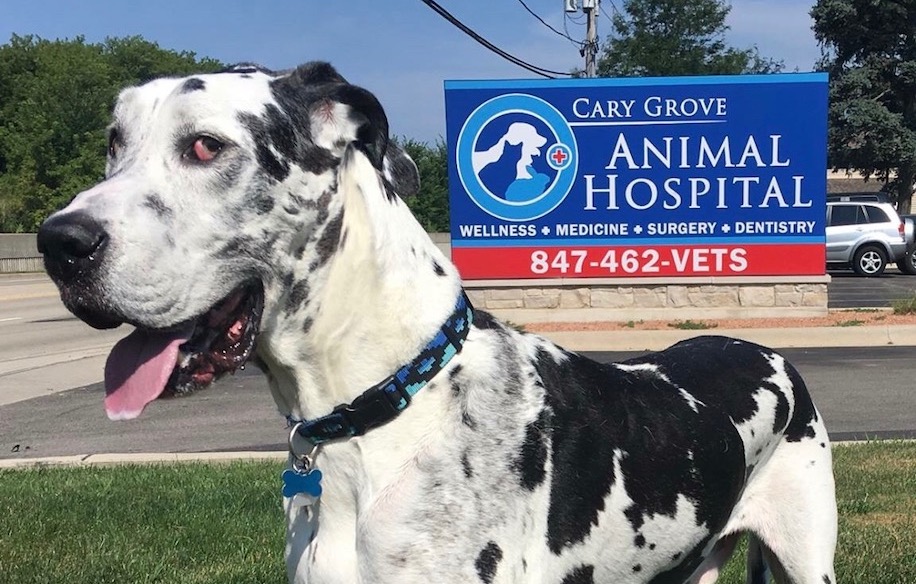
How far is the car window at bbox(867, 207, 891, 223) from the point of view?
27.5 m

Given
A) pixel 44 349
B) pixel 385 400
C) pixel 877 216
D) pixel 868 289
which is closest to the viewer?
pixel 385 400

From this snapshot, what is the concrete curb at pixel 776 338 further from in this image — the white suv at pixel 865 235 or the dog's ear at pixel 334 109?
the white suv at pixel 865 235

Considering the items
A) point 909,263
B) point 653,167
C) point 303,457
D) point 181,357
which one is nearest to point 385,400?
point 303,457

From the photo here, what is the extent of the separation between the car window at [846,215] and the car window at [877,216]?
0.64ft

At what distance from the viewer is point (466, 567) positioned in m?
2.51

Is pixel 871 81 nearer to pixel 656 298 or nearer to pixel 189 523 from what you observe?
pixel 656 298

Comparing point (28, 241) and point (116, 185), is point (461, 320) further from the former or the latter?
point (28, 241)

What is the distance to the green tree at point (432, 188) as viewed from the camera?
131ft

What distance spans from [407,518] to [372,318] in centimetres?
57

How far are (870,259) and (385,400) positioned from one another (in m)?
28.0

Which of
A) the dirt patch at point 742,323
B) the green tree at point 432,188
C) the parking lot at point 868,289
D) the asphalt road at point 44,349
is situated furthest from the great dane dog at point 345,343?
the green tree at point 432,188

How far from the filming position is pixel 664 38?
51.4 meters

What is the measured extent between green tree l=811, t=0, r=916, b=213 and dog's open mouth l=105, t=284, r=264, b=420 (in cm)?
4307

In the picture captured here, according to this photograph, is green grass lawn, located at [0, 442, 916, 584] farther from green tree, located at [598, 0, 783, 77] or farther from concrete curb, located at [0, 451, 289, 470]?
green tree, located at [598, 0, 783, 77]
